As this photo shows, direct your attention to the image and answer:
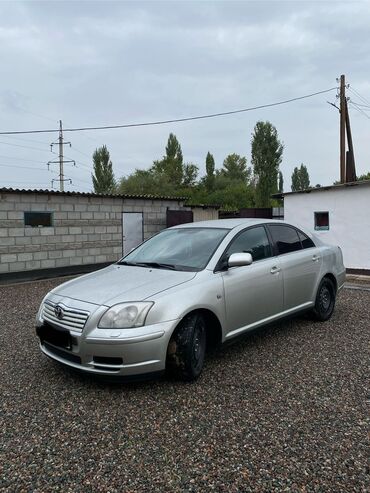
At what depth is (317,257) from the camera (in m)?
5.12

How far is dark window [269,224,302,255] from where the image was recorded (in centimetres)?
465

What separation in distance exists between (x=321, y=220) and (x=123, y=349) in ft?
32.3

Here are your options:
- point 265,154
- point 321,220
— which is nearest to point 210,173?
point 265,154

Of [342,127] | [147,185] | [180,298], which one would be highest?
[147,185]

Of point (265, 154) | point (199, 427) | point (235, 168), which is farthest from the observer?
point (235, 168)

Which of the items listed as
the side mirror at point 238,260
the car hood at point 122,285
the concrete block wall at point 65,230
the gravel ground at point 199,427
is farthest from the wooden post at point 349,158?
the car hood at point 122,285

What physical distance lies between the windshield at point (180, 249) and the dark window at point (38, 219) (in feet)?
21.0

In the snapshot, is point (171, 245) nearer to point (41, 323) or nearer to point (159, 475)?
point (41, 323)

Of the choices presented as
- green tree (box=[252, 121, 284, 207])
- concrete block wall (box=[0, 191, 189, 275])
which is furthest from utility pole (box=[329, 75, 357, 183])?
green tree (box=[252, 121, 284, 207])

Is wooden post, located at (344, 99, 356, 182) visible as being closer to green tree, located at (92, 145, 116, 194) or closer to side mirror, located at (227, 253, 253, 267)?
side mirror, located at (227, 253, 253, 267)

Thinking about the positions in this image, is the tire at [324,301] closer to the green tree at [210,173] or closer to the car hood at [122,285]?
the car hood at [122,285]

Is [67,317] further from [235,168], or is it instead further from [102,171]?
[235,168]

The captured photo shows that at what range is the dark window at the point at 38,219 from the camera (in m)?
9.96

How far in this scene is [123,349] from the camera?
297 cm
